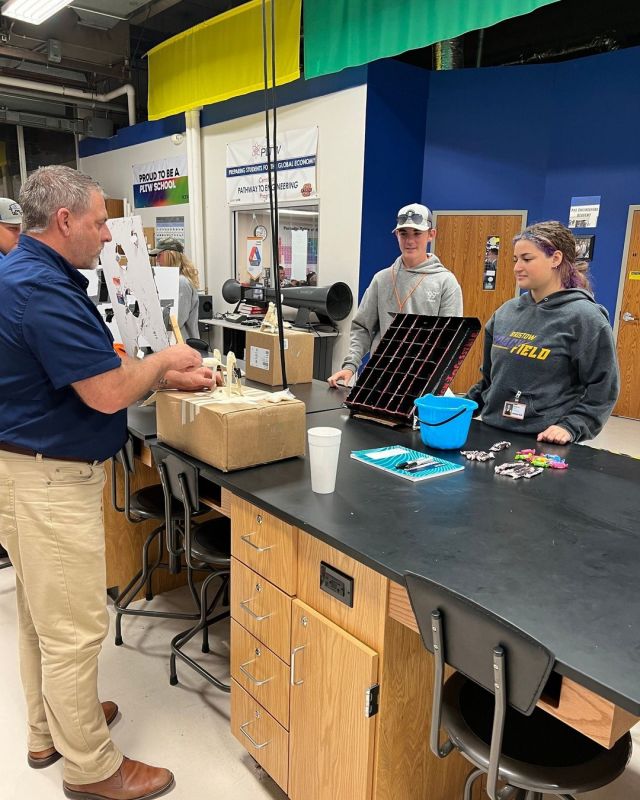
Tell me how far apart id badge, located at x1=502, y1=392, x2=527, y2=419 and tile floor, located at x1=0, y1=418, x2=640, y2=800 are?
110cm

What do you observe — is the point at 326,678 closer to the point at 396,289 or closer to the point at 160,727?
the point at 160,727

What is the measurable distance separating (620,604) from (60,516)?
4.09 ft

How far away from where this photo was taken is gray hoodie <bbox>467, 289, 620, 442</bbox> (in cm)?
197

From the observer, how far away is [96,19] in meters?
6.67

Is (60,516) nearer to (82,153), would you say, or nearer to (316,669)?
(316,669)

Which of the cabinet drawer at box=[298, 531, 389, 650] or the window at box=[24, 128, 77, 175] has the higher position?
the window at box=[24, 128, 77, 175]

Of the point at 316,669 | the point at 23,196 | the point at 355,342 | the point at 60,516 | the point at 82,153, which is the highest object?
the point at 82,153

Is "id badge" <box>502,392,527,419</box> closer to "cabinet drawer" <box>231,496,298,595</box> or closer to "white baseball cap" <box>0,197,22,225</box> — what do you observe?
"cabinet drawer" <box>231,496,298,595</box>

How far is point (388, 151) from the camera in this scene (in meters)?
5.63

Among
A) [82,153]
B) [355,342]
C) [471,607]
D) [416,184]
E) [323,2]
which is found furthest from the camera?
[82,153]

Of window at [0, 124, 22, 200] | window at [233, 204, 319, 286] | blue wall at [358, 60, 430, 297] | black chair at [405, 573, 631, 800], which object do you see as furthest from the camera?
window at [0, 124, 22, 200]

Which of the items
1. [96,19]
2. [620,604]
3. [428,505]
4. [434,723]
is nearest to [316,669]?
[434,723]

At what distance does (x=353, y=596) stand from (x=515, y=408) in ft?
3.41

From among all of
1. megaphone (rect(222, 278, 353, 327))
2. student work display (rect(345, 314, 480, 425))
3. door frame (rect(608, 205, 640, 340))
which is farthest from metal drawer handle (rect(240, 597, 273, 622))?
door frame (rect(608, 205, 640, 340))
